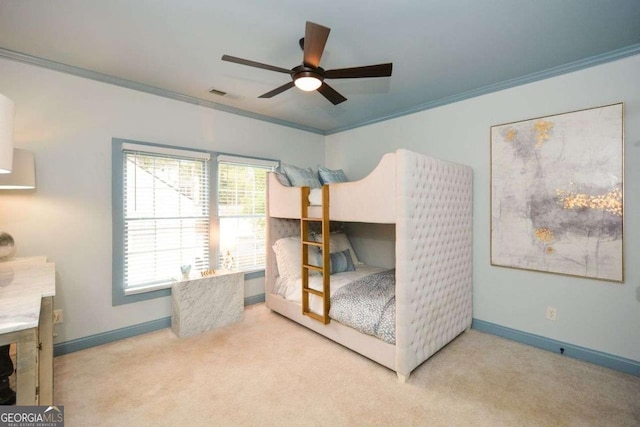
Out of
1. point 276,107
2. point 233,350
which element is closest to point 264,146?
point 276,107

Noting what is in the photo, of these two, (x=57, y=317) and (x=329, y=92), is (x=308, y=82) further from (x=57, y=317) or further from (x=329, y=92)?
(x=57, y=317)

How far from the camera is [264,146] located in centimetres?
405

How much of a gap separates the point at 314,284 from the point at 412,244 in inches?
51.8

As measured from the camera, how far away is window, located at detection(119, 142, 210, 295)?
2.96m

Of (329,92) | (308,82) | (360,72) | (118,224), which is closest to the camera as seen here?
(360,72)

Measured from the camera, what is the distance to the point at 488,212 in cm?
308

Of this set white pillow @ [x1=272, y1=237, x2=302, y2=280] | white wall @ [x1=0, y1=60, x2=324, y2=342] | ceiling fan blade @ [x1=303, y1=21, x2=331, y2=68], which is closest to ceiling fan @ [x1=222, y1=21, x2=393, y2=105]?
ceiling fan blade @ [x1=303, y1=21, x2=331, y2=68]

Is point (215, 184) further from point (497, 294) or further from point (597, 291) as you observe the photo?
point (597, 291)

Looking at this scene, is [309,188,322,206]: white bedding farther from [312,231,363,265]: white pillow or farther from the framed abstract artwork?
the framed abstract artwork

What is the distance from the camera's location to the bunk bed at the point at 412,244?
2.20m

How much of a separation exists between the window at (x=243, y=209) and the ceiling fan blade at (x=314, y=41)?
206 centimetres

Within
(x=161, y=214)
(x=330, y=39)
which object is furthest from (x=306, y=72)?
(x=161, y=214)

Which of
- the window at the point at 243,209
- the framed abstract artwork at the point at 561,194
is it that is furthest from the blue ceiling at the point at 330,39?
the window at the point at 243,209

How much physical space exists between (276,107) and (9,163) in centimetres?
287
